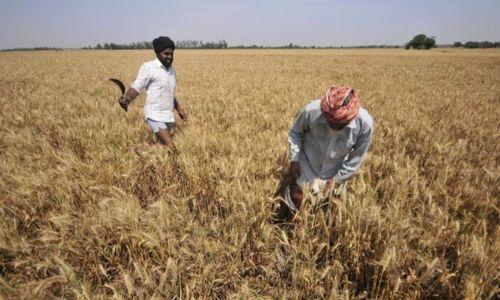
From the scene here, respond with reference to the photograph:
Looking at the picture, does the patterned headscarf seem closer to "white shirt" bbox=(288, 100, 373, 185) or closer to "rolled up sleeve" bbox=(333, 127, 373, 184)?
"white shirt" bbox=(288, 100, 373, 185)

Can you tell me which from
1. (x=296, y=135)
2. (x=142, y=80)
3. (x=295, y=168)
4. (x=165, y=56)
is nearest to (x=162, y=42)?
(x=165, y=56)

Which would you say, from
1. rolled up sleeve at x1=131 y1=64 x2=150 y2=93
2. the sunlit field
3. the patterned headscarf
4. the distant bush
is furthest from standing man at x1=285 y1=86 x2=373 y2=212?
the distant bush

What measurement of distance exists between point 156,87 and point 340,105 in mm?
2703

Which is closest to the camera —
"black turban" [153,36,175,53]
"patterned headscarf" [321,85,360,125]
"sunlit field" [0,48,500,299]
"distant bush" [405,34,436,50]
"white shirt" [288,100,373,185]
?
"sunlit field" [0,48,500,299]

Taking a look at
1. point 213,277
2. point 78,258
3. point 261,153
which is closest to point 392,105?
point 261,153

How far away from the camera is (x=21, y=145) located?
12.3 ft

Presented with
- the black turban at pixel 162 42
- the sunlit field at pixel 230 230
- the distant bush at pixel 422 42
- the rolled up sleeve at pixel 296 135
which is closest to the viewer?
the sunlit field at pixel 230 230

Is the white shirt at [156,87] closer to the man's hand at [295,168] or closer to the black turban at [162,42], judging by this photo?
the black turban at [162,42]

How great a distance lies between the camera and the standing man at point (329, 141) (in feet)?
6.51

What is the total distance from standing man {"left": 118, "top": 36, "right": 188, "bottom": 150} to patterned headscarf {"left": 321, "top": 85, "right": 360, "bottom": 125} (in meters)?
2.29

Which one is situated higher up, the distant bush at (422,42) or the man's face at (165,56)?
the distant bush at (422,42)

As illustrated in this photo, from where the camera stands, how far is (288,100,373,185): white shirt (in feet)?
7.48

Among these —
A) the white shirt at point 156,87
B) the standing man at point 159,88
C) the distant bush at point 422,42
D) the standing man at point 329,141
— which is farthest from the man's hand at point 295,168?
the distant bush at point 422,42

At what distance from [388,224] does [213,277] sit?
1.27m
